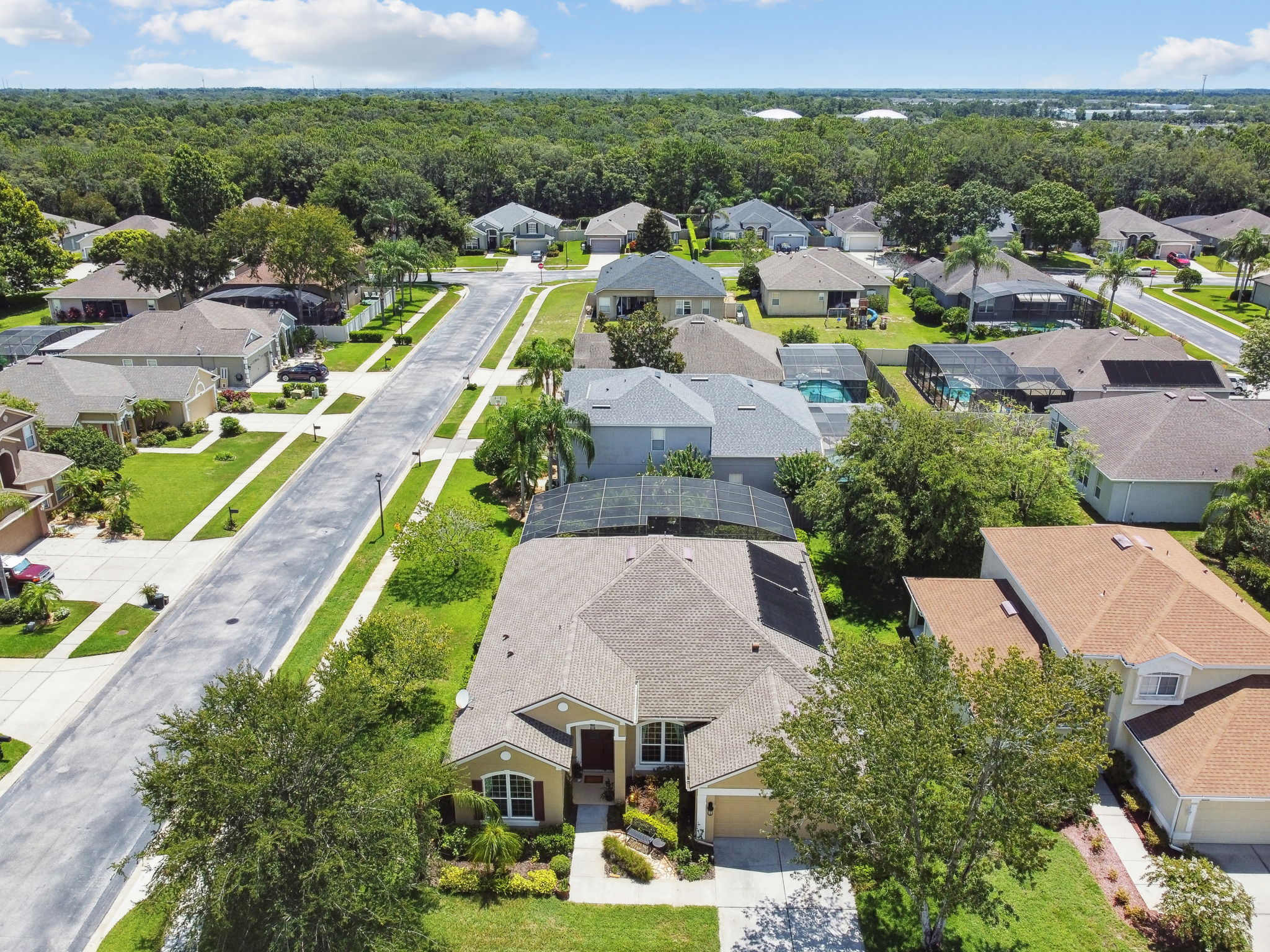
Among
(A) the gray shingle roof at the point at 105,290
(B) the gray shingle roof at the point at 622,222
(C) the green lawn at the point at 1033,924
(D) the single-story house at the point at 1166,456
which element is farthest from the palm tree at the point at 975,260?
(A) the gray shingle roof at the point at 105,290

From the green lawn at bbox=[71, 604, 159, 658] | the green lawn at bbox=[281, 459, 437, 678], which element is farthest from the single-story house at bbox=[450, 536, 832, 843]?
the green lawn at bbox=[71, 604, 159, 658]

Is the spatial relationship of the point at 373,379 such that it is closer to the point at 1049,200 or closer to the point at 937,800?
the point at 937,800

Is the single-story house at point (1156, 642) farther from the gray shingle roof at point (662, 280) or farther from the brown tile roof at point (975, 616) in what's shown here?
the gray shingle roof at point (662, 280)

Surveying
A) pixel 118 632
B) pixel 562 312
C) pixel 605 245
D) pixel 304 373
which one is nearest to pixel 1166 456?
pixel 118 632

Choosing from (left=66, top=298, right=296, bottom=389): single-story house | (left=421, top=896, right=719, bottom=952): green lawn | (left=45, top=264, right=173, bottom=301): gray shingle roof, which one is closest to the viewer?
(left=421, top=896, right=719, bottom=952): green lawn

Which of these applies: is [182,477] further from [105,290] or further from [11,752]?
[105,290]

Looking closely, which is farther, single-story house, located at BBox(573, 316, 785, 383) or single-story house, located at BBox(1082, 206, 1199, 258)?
single-story house, located at BBox(1082, 206, 1199, 258)

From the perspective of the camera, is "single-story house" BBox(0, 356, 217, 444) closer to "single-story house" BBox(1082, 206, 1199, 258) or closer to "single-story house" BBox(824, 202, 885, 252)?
"single-story house" BBox(824, 202, 885, 252)
